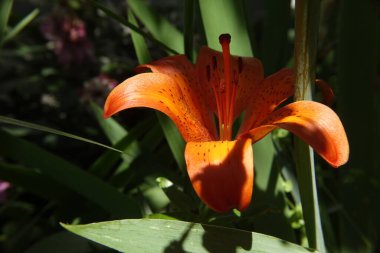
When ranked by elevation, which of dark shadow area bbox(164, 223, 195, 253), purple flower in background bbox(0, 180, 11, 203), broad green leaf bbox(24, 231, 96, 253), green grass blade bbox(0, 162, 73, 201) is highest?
dark shadow area bbox(164, 223, 195, 253)

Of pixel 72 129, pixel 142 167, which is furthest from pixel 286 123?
pixel 72 129

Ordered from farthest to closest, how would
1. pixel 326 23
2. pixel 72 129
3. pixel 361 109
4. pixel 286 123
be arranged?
pixel 72 129
pixel 326 23
pixel 361 109
pixel 286 123

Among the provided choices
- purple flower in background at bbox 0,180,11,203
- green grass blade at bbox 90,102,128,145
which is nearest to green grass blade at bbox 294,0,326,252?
green grass blade at bbox 90,102,128,145

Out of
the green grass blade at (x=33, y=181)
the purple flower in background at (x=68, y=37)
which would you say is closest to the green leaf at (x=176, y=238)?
A: the green grass blade at (x=33, y=181)

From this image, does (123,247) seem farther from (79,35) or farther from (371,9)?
(79,35)

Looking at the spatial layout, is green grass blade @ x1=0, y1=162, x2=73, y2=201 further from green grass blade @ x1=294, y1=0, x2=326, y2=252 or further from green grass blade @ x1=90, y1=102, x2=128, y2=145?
green grass blade @ x1=294, y1=0, x2=326, y2=252

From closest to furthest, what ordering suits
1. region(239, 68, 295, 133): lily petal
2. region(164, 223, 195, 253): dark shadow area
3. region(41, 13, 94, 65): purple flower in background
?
region(164, 223, 195, 253): dark shadow area
region(239, 68, 295, 133): lily petal
region(41, 13, 94, 65): purple flower in background
